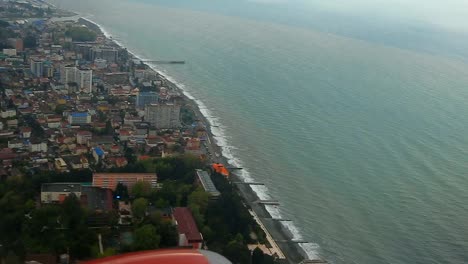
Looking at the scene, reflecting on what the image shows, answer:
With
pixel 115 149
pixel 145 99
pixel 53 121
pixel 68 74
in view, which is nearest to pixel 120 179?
pixel 115 149

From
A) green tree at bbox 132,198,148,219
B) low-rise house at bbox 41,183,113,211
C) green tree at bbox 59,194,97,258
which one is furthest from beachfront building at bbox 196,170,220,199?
green tree at bbox 59,194,97,258

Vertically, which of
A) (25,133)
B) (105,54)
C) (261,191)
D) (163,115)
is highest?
(105,54)

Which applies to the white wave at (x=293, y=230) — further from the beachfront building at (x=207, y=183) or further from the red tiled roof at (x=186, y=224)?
the red tiled roof at (x=186, y=224)

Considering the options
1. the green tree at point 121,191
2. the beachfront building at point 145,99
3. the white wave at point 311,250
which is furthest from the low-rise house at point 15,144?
the white wave at point 311,250

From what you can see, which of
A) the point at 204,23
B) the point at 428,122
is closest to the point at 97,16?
the point at 204,23

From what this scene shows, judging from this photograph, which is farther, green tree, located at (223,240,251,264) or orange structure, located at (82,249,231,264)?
green tree, located at (223,240,251,264)

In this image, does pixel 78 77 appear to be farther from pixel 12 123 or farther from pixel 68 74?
pixel 12 123

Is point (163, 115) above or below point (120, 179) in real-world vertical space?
above

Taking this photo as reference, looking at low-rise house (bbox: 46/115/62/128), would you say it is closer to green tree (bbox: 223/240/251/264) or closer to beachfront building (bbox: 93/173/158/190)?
beachfront building (bbox: 93/173/158/190)
